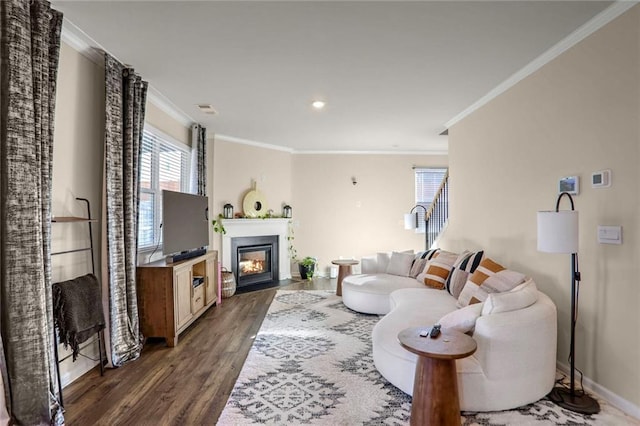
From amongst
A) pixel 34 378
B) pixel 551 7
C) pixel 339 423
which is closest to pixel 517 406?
pixel 339 423

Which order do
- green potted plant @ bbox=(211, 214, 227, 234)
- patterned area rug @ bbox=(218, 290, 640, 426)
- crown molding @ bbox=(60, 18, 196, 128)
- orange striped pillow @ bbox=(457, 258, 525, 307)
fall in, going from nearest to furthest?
patterned area rug @ bbox=(218, 290, 640, 426) → crown molding @ bbox=(60, 18, 196, 128) → orange striped pillow @ bbox=(457, 258, 525, 307) → green potted plant @ bbox=(211, 214, 227, 234)

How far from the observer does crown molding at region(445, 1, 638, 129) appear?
231cm

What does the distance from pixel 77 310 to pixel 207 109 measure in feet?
9.26

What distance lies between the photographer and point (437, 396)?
2.00m

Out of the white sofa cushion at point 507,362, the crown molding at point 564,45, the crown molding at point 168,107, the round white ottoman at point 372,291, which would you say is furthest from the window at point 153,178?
the crown molding at point 564,45

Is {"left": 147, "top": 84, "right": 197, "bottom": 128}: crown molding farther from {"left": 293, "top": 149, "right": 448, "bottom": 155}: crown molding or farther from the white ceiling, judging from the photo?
{"left": 293, "top": 149, "right": 448, "bottom": 155}: crown molding

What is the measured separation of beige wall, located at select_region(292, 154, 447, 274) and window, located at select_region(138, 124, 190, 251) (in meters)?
2.92

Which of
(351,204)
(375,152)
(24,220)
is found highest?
(375,152)

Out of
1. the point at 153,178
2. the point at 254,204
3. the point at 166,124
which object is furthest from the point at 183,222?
the point at 254,204

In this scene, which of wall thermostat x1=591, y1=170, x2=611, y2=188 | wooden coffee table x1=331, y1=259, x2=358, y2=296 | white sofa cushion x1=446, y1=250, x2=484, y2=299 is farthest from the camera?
wooden coffee table x1=331, y1=259, x2=358, y2=296

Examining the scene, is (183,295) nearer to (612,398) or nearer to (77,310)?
(77,310)

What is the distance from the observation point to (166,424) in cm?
219

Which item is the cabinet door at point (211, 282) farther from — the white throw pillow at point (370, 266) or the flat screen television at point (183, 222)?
the white throw pillow at point (370, 266)

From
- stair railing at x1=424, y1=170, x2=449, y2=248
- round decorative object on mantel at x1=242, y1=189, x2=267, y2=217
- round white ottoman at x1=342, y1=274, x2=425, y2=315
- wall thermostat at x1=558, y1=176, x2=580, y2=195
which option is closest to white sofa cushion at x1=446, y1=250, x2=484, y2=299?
round white ottoman at x1=342, y1=274, x2=425, y2=315
